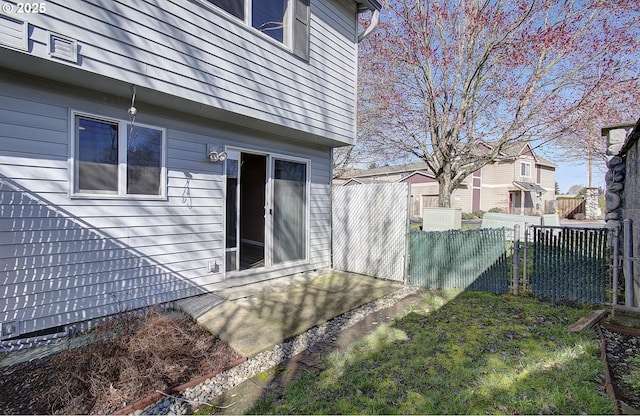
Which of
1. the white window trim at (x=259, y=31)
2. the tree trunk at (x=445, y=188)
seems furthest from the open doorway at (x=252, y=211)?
the tree trunk at (x=445, y=188)

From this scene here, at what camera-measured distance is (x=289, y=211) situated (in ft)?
19.1

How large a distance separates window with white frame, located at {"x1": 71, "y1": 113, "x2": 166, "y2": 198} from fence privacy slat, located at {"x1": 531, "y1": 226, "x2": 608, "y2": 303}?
553 centimetres

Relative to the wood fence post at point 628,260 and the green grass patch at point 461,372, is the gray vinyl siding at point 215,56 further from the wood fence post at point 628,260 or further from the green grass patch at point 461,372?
the wood fence post at point 628,260

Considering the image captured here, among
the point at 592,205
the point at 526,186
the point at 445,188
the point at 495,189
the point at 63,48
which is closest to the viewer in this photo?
the point at 63,48

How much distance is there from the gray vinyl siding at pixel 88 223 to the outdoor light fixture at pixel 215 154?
4.0 inches

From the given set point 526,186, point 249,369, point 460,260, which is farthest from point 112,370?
point 526,186

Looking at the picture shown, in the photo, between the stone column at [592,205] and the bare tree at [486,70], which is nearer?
the bare tree at [486,70]

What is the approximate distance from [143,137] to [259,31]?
2291mm

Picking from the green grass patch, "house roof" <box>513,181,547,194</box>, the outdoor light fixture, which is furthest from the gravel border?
"house roof" <box>513,181,547,194</box>

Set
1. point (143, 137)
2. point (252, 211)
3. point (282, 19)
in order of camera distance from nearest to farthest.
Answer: point (143, 137) → point (282, 19) → point (252, 211)

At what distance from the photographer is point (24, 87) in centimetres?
300

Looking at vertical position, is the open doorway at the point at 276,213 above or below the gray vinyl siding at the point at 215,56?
below

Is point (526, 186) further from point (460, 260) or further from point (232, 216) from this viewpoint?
point (232, 216)

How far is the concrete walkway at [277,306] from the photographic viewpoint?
3307mm
